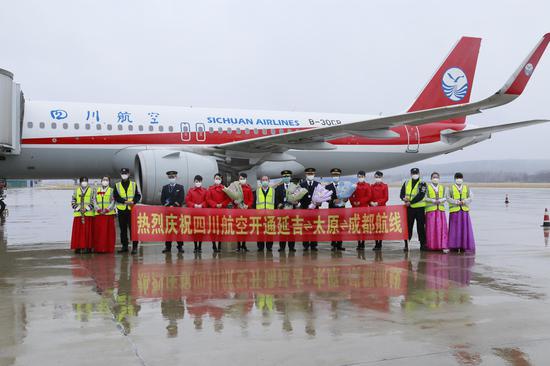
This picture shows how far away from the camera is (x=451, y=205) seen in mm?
10664

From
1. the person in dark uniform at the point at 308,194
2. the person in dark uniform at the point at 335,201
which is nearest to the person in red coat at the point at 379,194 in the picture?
the person in dark uniform at the point at 335,201

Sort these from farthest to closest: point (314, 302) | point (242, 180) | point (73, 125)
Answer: point (73, 125), point (242, 180), point (314, 302)

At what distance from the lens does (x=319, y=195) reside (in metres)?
11.0

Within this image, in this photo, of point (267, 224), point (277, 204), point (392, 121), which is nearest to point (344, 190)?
point (277, 204)

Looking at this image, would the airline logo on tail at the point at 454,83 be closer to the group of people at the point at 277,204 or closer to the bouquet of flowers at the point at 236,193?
the group of people at the point at 277,204

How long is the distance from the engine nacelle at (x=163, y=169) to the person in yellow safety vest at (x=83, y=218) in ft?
9.70

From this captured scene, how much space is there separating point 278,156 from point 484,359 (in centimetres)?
1156

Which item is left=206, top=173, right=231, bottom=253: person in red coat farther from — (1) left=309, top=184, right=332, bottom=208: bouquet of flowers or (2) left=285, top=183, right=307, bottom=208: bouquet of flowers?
(1) left=309, top=184, right=332, bottom=208: bouquet of flowers

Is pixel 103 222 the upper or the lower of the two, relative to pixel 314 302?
upper

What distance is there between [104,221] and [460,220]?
6.47m

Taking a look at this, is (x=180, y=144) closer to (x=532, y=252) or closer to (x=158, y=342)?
(x=532, y=252)

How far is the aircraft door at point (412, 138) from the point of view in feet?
63.2

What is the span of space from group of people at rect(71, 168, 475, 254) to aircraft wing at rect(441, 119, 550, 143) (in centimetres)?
555

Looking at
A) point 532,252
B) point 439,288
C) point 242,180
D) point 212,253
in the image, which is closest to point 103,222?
point 212,253
